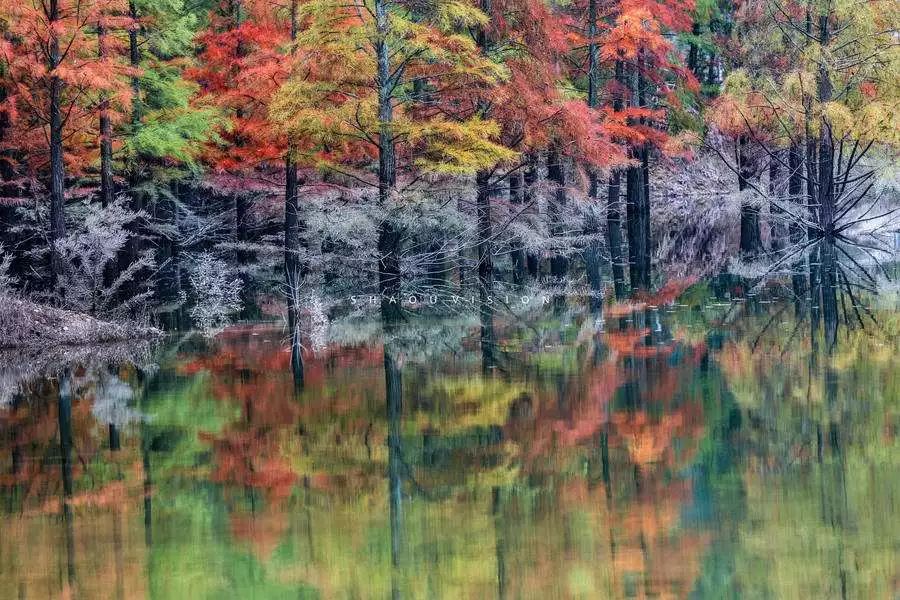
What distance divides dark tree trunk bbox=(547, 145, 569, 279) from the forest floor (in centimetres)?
1204

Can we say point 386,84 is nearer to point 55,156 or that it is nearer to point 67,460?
point 55,156

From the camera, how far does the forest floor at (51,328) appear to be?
1794cm

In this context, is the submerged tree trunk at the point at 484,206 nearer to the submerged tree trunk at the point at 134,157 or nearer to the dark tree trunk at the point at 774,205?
the submerged tree trunk at the point at 134,157

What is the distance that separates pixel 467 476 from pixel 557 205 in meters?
20.8

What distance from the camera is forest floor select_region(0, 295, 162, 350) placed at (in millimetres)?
17938

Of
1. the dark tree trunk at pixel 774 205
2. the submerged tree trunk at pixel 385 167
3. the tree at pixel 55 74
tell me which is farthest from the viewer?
the dark tree trunk at pixel 774 205

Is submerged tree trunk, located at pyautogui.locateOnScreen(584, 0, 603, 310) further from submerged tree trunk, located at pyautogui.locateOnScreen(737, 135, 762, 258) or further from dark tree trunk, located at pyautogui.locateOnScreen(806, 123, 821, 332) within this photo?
dark tree trunk, located at pyautogui.locateOnScreen(806, 123, 821, 332)

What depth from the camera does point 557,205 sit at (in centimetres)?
2931

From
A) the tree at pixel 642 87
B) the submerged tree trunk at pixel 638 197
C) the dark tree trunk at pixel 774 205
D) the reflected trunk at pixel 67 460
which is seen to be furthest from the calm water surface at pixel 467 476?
the dark tree trunk at pixel 774 205

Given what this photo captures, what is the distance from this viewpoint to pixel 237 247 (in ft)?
101

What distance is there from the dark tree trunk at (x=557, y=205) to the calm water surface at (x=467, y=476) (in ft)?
44.8

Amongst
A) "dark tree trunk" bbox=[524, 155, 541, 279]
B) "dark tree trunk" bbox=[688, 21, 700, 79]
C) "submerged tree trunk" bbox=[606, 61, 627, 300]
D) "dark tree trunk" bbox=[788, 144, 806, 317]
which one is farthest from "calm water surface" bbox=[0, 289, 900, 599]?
"dark tree trunk" bbox=[688, 21, 700, 79]

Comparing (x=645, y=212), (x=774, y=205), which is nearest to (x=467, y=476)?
(x=645, y=212)

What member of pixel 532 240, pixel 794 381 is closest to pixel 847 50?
pixel 532 240
